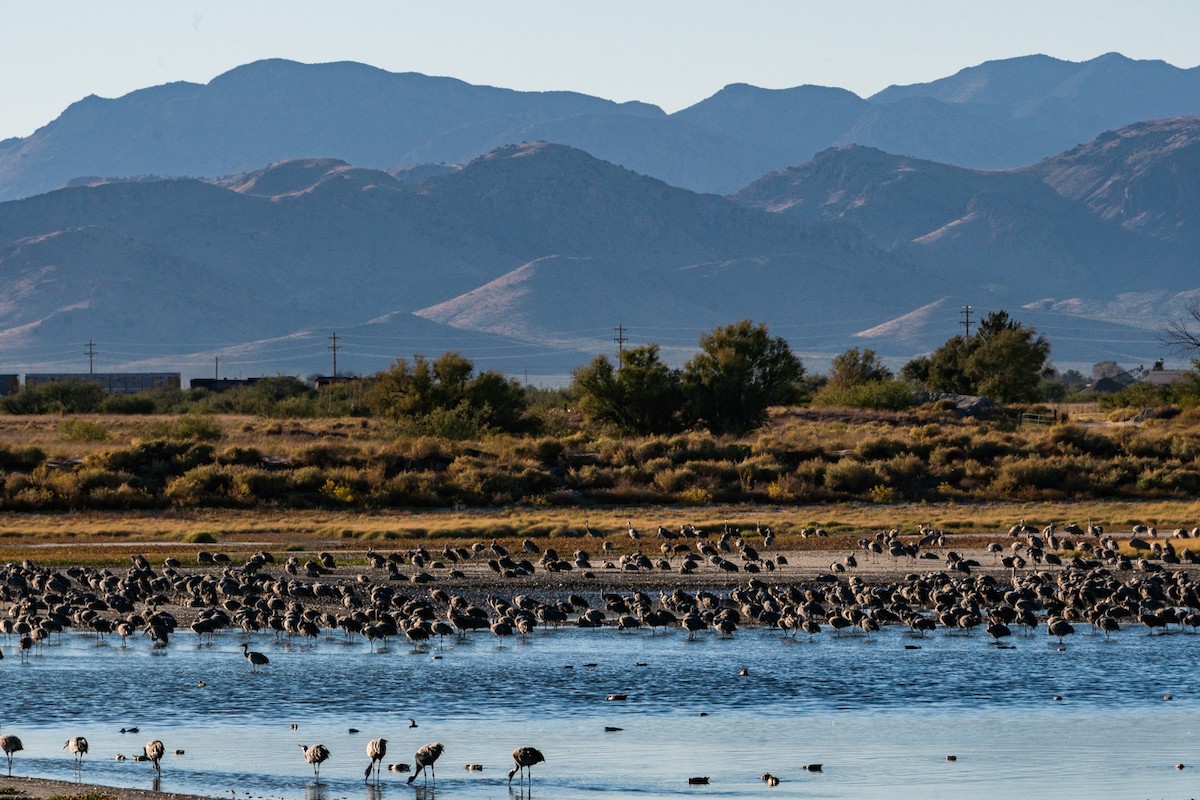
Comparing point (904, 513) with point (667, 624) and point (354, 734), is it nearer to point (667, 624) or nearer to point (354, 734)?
point (667, 624)

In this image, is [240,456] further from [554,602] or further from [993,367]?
[993,367]

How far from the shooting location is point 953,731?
61.3ft

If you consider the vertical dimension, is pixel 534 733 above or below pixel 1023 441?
below

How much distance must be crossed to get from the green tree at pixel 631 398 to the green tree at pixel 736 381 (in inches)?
29.4

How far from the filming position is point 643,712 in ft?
65.2

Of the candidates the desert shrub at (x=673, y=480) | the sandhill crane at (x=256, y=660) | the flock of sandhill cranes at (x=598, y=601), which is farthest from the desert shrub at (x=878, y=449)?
the sandhill crane at (x=256, y=660)

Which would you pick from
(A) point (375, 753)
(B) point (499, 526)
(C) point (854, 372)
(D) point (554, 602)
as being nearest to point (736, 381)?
(B) point (499, 526)

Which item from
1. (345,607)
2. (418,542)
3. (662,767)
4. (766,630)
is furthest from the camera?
(418,542)

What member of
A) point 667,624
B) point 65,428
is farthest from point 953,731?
point 65,428

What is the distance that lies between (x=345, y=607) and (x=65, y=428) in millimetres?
44901

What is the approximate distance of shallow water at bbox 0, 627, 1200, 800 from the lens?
16.4m

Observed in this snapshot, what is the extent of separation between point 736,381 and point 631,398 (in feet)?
13.5

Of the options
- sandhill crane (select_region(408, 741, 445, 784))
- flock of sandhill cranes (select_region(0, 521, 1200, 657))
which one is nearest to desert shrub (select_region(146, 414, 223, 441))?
flock of sandhill cranes (select_region(0, 521, 1200, 657))

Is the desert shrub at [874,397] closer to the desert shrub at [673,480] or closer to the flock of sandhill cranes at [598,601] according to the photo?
the desert shrub at [673,480]
